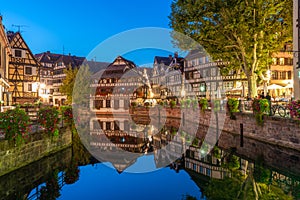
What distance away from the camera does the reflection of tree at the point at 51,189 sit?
31.4ft

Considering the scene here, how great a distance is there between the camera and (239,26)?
2100 cm

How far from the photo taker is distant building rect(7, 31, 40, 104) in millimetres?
39594

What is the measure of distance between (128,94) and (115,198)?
50319mm

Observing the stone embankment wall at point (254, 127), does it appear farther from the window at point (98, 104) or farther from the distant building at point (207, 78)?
the window at point (98, 104)

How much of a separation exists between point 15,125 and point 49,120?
336 centimetres

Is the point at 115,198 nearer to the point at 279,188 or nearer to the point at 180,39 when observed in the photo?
the point at 279,188

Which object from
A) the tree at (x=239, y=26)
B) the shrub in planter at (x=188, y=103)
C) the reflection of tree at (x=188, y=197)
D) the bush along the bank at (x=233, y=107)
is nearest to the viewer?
the reflection of tree at (x=188, y=197)

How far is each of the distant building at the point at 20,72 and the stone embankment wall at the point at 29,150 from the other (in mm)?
25816

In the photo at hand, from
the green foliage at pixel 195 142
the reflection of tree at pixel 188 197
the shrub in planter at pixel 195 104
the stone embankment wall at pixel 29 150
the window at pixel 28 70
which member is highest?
the window at pixel 28 70

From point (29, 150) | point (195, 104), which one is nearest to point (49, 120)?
point (29, 150)

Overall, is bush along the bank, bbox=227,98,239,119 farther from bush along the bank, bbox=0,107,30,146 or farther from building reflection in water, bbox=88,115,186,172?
bush along the bank, bbox=0,107,30,146

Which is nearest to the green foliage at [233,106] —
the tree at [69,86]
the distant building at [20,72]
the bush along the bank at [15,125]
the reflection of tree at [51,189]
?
the reflection of tree at [51,189]

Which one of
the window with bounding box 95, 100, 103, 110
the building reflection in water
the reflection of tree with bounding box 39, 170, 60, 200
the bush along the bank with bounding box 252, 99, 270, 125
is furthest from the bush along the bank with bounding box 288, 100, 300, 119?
the window with bounding box 95, 100, 103, 110

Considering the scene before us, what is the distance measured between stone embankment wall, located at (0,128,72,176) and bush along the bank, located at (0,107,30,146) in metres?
0.32
